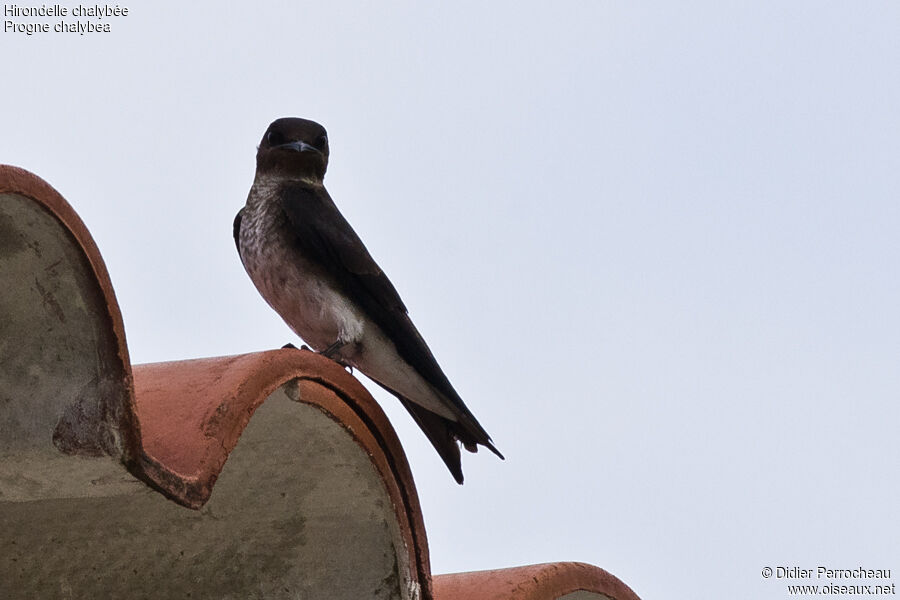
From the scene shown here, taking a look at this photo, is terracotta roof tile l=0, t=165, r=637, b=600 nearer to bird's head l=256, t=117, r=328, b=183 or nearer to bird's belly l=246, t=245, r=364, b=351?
bird's belly l=246, t=245, r=364, b=351

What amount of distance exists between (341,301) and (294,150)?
703 mm

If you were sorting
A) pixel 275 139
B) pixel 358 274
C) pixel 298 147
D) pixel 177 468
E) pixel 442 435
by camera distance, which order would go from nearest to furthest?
1. pixel 177 468
2. pixel 442 435
3. pixel 358 274
4. pixel 298 147
5. pixel 275 139

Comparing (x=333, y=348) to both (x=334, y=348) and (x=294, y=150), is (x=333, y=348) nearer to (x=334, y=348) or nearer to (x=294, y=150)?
(x=334, y=348)

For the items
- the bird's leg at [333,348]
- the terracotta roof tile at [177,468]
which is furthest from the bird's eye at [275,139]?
the terracotta roof tile at [177,468]

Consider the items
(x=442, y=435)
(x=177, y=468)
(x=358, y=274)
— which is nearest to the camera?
(x=177, y=468)

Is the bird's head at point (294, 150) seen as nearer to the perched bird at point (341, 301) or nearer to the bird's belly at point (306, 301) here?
the perched bird at point (341, 301)

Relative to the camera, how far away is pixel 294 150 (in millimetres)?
4449

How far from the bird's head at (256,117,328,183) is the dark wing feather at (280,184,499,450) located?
1.03 feet

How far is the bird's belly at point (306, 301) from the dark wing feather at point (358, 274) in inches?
1.6

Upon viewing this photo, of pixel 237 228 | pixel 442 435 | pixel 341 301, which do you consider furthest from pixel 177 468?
pixel 237 228

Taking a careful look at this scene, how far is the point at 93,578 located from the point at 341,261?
143 cm

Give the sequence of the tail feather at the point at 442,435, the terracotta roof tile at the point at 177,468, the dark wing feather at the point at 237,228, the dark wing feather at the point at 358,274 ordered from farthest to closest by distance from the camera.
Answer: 1. the dark wing feather at the point at 237,228
2. the dark wing feather at the point at 358,274
3. the tail feather at the point at 442,435
4. the terracotta roof tile at the point at 177,468

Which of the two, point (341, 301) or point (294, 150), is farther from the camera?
point (294, 150)

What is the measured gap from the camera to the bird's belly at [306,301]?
3.97 meters
